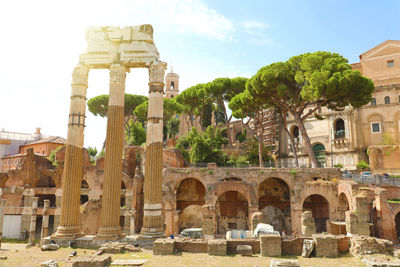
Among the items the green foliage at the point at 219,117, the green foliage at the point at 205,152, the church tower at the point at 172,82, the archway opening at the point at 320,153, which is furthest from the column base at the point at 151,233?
the church tower at the point at 172,82

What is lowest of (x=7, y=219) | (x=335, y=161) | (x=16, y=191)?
(x=7, y=219)

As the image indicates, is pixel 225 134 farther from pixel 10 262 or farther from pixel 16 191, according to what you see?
pixel 10 262

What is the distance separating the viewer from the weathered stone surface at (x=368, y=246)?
7.73 meters

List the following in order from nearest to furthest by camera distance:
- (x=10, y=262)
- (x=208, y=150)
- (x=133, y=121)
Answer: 1. (x=10, y=262)
2. (x=208, y=150)
3. (x=133, y=121)

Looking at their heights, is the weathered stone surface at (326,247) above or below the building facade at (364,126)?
below

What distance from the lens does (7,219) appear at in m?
19.3

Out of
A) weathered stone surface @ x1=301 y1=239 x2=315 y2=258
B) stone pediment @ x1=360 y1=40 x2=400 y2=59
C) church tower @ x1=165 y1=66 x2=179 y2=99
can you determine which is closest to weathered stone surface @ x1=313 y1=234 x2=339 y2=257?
weathered stone surface @ x1=301 y1=239 x2=315 y2=258

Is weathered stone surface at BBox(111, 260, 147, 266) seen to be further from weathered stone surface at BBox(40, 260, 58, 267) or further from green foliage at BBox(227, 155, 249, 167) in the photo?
green foliage at BBox(227, 155, 249, 167)

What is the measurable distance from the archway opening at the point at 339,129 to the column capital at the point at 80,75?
70.9 ft

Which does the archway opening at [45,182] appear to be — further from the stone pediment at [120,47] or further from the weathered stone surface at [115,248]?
the weathered stone surface at [115,248]

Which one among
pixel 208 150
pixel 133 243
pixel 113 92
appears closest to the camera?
pixel 133 243

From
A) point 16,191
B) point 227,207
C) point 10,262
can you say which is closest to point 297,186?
point 227,207

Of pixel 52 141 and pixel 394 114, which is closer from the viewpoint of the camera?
pixel 394 114

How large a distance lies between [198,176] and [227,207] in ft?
13.6
